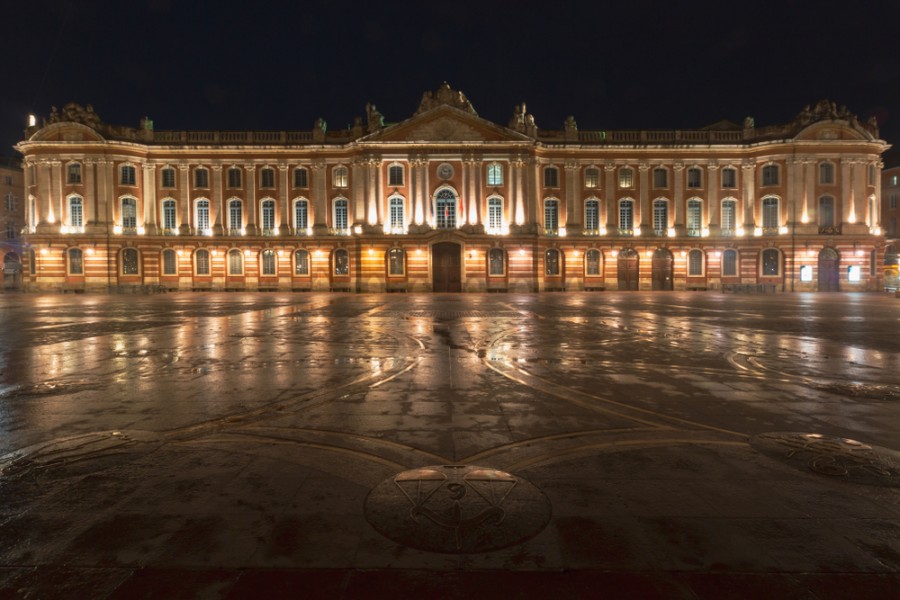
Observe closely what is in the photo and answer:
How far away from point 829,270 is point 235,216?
53.8 meters

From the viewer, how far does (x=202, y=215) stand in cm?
4972

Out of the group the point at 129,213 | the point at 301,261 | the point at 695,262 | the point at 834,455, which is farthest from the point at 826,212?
the point at 129,213

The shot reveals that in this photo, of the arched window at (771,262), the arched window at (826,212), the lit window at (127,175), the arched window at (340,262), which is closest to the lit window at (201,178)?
the lit window at (127,175)

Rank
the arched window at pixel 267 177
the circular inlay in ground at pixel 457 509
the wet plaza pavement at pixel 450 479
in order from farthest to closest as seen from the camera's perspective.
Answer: the arched window at pixel 267 177, the circular inlay in ground at pixel 457 509, the wet plaza pavement at pixel 450 479

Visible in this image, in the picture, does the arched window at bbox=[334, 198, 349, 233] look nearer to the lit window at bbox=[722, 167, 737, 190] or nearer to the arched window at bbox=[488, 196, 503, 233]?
the arched window at bbox=[488, 196, 503, 233]

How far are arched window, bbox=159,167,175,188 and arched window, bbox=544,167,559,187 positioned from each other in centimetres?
3382

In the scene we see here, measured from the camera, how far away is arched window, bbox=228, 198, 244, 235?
49.6 meters

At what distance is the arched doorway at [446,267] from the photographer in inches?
1884

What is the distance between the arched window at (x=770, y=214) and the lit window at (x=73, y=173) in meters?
60.7

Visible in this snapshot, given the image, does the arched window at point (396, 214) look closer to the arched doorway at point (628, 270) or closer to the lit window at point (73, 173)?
the arched doorway at point (628, 270)

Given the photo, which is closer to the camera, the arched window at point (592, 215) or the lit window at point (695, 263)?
the arched window at point (592, 215)

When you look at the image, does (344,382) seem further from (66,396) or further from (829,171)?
(829,171)

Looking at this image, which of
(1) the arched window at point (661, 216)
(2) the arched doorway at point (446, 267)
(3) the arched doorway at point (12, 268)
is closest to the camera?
(2) the arched doorway at point (446, 267)

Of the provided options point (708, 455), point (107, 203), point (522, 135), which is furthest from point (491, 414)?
point (107, 203)
